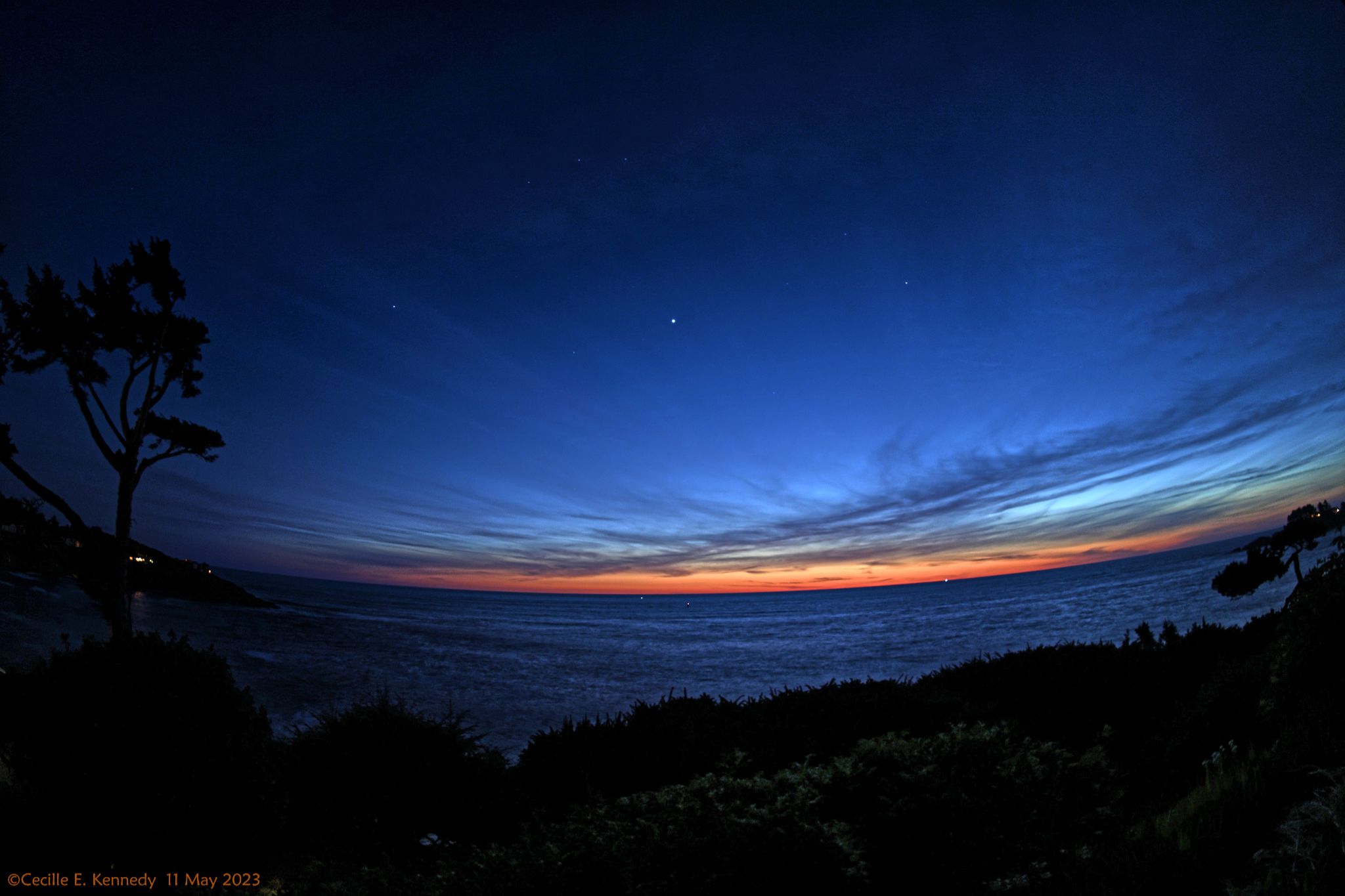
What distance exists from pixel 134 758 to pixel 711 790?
517cm

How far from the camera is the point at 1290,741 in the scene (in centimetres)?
325

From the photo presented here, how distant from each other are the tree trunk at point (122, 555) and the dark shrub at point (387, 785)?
8.32m

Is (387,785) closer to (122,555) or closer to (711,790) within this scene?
(711,790)

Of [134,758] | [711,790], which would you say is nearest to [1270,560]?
[711,790]

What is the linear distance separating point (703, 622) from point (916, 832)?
70099 mm

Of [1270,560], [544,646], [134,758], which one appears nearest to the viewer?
[134,758]

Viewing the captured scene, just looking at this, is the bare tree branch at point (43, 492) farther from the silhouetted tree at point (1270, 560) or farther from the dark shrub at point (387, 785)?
the silhouetted tree at point (1270, 560)

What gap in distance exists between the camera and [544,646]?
3825cm

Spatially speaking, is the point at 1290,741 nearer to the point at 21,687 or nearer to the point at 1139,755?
the point at 1139,755

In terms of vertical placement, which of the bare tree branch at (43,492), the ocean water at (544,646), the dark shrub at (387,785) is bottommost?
the ocean water at (544,646)

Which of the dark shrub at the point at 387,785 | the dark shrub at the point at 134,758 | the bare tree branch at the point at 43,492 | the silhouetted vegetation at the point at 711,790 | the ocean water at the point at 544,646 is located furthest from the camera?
the ocean water at the point at 544,646

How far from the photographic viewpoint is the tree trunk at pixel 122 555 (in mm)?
11352

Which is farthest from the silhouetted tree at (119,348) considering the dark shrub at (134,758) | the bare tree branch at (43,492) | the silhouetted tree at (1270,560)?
the silhouetted tree at (1270,560)

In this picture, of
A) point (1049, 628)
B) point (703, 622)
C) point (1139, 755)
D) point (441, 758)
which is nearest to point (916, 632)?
point (1049, 628)
